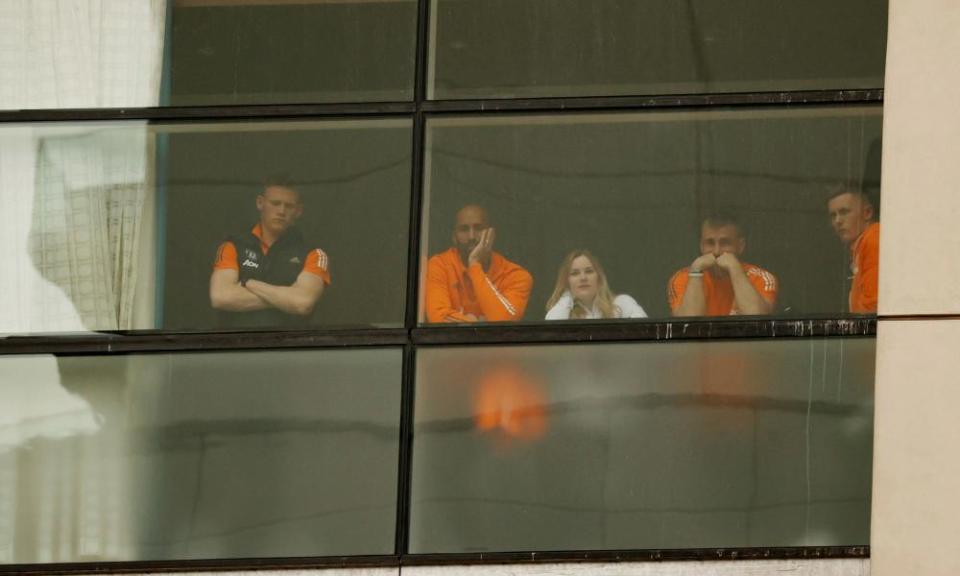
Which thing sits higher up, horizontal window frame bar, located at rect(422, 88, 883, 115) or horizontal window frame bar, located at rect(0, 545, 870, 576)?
horizontal window frame bar, located at rect(422, 88, 883, 115)

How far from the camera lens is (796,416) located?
28.6 ft

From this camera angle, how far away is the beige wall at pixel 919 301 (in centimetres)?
845

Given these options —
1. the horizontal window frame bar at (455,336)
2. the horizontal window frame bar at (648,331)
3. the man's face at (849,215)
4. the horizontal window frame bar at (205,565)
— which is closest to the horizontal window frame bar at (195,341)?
the horizontal window frame bar at (455,336)

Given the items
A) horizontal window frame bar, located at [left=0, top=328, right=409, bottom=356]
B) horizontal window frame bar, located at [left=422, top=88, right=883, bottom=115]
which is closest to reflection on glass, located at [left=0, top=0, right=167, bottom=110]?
horizontal window frame bar, located at [left=0, top=328, right=409, bottom=356]

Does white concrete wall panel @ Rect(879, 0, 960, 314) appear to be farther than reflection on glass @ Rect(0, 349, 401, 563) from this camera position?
No

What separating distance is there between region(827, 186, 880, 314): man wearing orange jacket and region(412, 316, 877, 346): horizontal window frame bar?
13 cm

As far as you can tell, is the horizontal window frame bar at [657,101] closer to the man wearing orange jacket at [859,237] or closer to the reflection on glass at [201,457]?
the man wearing orange jacket at [859,237]

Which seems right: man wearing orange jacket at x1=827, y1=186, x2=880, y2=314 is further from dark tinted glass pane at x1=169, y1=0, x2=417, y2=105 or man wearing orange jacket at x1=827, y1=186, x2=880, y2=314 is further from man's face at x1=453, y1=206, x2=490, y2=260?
dark tinted glass pane at x1=169, y1=0, x2=417, y2=105

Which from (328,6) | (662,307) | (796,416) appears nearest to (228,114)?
(328,6)

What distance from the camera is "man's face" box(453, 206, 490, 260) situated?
908cm

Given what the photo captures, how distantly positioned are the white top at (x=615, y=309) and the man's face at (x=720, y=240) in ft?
1.51

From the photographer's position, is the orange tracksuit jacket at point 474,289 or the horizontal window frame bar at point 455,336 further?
the orange tracksuit jacket at point 474,289

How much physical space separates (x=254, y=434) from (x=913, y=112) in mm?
3840

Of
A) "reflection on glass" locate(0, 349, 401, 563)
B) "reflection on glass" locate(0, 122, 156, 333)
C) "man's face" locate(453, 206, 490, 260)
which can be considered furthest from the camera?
"reflection on glass" locate(0, 122, 156, 333)
